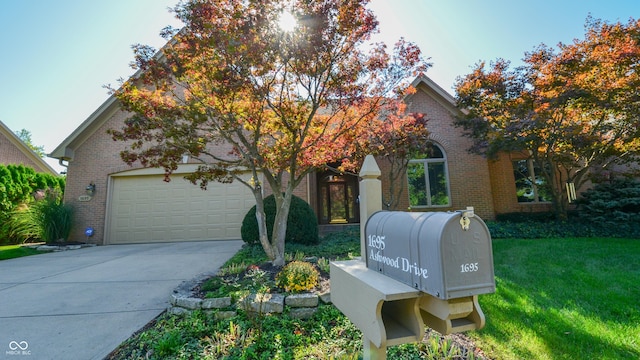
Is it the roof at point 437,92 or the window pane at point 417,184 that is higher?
the roof at point 437,92

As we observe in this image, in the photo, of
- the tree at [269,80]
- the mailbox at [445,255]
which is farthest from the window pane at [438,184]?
the mailbox at [445,255]

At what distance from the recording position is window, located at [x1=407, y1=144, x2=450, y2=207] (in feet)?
33.8

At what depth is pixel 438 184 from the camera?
34.1 ft

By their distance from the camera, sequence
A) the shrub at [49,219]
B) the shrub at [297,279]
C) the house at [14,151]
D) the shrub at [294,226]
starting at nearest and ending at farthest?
the shrub at [297,279], the shrub at [294,226], the shrub at [49,219], the house at [14,151]

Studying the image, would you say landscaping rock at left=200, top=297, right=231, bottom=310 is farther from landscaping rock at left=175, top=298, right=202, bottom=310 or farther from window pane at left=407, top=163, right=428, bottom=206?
window pane at left=407, top=163, right=428, bottom=206

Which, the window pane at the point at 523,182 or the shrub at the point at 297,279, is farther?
the window pane at the point at 523,182

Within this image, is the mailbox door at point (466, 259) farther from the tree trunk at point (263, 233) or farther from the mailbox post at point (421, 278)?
the tree trunk at point (263, 233)

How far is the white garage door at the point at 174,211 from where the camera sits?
9.79 meters

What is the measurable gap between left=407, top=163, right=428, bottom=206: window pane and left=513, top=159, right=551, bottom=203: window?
3.62 metres

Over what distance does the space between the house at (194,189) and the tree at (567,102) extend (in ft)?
4.22

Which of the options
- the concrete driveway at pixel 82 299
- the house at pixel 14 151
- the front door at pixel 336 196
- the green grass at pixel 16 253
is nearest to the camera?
the concrete driveway at pixel 82 299

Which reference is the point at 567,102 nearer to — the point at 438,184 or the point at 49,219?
the point at 438,184

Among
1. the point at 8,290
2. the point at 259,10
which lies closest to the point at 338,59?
the point at 259,10

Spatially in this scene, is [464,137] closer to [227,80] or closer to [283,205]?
[283,205]
